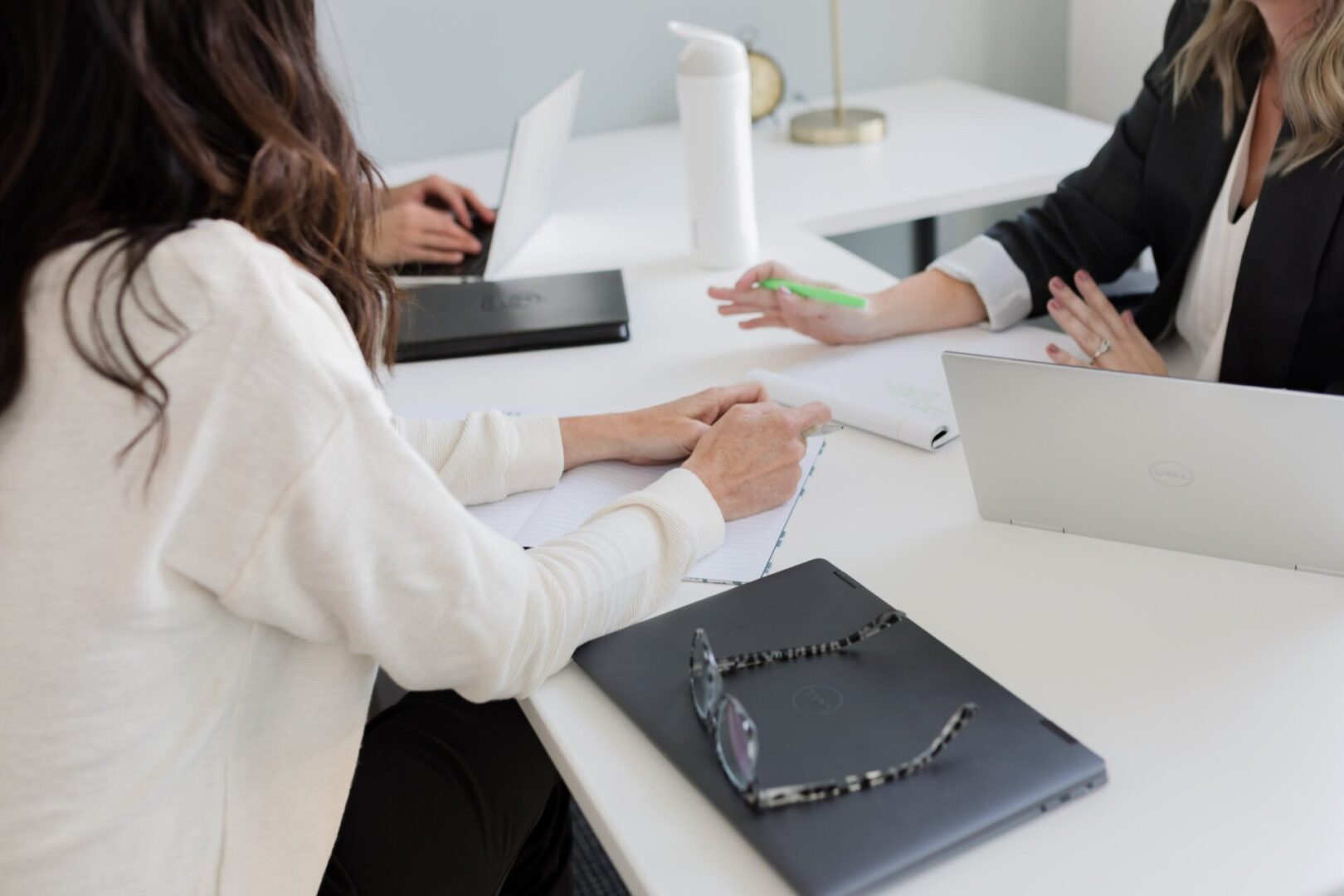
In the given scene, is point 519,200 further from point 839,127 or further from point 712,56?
point 839,127

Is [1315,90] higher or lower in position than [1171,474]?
higher

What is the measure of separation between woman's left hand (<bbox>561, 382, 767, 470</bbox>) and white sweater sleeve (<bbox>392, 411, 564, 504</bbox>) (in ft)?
0.06

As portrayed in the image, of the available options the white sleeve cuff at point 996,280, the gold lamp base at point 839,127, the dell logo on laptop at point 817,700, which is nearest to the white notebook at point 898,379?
the white sleeve cuff at point 996,280

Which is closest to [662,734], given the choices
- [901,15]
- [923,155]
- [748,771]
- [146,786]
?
[748,771]

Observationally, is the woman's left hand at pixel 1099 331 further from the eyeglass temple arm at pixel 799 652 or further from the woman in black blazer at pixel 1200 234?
the eyeglass temple arm at pixel 799 652

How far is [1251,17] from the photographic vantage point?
4.26 ft

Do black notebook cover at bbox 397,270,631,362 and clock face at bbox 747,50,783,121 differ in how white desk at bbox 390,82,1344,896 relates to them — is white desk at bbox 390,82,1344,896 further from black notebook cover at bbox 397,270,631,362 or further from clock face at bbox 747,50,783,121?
clock face at bbox 747,50,783,121

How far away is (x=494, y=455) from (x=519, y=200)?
0.65 meters

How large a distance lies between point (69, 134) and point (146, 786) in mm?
385

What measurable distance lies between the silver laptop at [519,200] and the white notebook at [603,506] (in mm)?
557

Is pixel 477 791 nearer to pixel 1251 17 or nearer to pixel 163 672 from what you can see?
pixel 163 672

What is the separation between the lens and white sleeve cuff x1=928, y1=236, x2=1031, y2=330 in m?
1.37

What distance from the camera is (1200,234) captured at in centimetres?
136

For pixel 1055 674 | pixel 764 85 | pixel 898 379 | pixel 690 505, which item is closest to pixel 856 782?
pixel 1055 674
